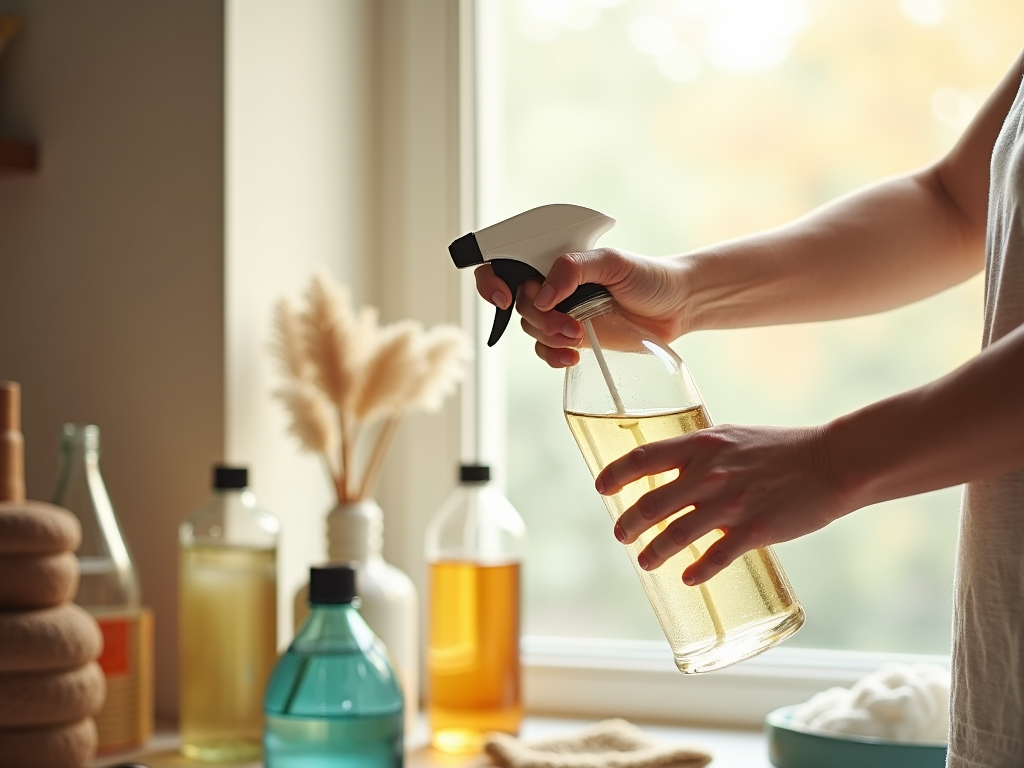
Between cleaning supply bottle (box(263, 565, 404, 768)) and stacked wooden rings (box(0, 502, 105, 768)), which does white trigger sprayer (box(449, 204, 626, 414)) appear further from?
stacked wooden rings (box(0, 502, 105, 768))

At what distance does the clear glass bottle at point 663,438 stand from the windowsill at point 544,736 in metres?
0.41

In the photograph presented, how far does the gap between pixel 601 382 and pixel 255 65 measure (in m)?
0.64

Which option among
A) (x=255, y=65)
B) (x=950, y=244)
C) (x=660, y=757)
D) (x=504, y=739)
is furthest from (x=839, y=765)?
(x=255, y=65)

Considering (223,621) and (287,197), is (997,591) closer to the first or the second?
(223,621)

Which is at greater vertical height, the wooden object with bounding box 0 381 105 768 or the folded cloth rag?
the wooden object with bounding box 0 381 105 768

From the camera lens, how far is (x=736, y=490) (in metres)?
0.57

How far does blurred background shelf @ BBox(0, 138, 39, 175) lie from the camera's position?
3.90 feet

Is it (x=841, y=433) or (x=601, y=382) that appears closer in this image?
(x=841, y=433)

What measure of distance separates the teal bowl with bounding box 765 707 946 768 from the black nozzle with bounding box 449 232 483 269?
498mm

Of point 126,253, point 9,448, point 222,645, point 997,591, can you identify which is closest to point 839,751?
point 997,591

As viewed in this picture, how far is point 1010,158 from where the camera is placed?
24.8 inches

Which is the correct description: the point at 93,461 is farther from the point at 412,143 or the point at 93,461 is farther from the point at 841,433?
the point at 841,433

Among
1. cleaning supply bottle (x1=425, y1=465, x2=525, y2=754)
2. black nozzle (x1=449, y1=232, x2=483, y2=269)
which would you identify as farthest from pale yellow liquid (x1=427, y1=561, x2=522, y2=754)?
black nozzle (x1=449, y1=232, x2=483, y2=269)

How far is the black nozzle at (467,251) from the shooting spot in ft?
2.26
